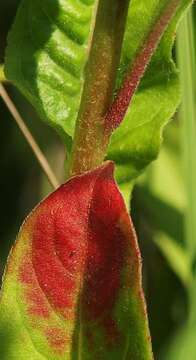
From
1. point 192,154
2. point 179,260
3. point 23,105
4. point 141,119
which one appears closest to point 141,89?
point 141,119

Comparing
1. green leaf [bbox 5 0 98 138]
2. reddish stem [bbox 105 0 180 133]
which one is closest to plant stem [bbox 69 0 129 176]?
reddish stem [bbox 105 0 180 133]

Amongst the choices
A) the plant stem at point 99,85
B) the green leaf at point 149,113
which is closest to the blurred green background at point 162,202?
the green leaf at point 149,113

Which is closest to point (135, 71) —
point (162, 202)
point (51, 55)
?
point (51, 55)

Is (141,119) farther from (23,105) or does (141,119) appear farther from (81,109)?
(23,105)

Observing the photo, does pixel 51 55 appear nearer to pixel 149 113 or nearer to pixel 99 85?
pixel 149 113

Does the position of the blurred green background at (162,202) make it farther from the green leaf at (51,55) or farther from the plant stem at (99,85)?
the plant stem at (99,85)
